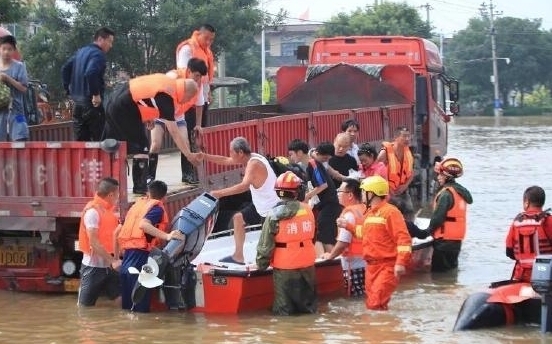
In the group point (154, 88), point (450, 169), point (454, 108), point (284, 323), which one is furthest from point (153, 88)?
point (454, 108)

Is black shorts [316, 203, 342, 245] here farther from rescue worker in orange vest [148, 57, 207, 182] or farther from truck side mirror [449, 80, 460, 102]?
truck side mirror [449, 80, 460, 102]

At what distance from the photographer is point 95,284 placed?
1059cm

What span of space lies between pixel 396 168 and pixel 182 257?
5401mm

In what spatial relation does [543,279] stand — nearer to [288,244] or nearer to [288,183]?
[288,244]

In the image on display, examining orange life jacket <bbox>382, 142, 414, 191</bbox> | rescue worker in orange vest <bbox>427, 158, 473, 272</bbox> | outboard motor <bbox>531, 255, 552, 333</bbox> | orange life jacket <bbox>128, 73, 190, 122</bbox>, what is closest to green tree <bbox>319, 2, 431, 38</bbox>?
orange life jacket <bbox>382, 142, 414, 191</bbox>

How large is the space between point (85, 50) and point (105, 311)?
2849 millimetres

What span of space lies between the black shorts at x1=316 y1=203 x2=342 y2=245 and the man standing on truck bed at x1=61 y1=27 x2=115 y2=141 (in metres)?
2.44

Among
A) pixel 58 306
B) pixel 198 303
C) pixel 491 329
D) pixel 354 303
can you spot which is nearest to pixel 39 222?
pixel 58 306

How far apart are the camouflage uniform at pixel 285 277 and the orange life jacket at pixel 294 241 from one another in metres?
0.04

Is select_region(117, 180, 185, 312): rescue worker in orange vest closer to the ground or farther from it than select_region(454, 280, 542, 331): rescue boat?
farther from it

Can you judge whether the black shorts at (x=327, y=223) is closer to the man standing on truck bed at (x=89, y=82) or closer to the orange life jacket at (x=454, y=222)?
the orange life jacket at (x=454, y=222)

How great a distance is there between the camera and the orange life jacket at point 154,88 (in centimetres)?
1143

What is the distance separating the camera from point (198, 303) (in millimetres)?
10492

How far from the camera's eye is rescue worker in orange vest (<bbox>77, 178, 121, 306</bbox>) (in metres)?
10.2
